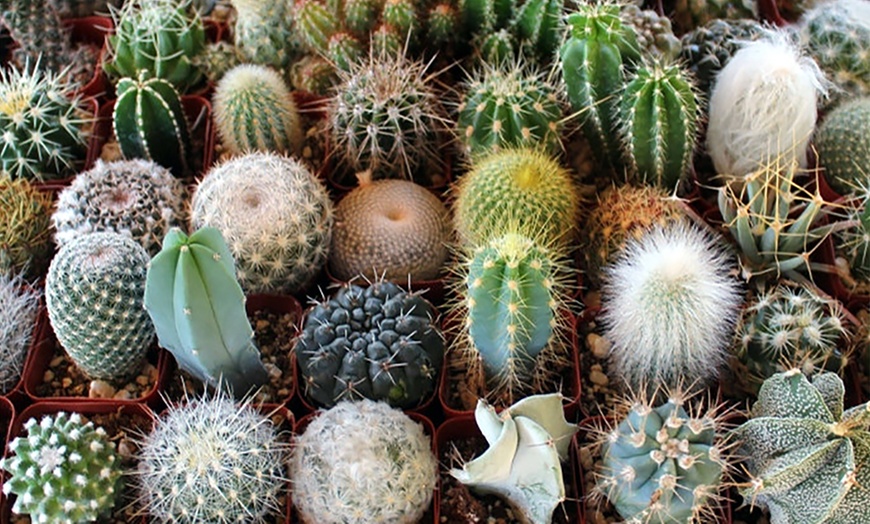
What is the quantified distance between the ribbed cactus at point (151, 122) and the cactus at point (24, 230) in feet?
0.80

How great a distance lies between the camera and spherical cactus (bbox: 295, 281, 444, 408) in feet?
5.98

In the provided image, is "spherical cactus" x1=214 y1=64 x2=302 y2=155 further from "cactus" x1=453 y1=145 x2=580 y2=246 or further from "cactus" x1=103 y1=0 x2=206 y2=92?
"cactus" x1=453 y1=145 x2=580 y2=246

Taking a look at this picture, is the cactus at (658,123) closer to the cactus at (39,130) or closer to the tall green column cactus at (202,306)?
the tall green column cactus at (202,306)

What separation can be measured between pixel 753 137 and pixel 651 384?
0.66 metres

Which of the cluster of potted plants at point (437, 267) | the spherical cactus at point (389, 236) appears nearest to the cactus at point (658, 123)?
the cluster of potted plants at point (437, 267)

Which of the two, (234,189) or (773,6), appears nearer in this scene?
(234,189)

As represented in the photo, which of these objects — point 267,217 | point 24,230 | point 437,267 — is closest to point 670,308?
point 437,267

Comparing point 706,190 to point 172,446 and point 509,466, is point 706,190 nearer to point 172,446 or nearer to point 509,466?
point 509,466

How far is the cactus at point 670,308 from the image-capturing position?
68.0 inches

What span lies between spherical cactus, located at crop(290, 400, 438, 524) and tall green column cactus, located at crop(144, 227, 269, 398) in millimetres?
210

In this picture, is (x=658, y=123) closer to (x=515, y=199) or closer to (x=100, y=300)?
(x=515, y=199)

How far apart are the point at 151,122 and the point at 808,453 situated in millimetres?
1584

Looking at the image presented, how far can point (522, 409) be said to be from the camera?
1710 millimetres

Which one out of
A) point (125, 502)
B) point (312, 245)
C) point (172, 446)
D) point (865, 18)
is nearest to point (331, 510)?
point (172, 446)
